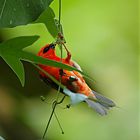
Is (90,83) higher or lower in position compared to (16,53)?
lower

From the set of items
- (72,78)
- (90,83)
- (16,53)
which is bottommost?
(90,83)

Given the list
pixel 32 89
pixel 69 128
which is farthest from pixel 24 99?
pixel 69 128

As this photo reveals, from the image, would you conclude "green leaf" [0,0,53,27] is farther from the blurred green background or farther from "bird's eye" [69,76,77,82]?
the blurred green background

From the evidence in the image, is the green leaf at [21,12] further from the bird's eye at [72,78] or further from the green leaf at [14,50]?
the bird's eye at [72,78]

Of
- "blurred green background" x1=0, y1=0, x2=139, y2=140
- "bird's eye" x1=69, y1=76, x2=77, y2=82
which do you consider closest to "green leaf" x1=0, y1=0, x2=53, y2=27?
"bird's eye" x1=69, y1=76, x2=77, y2=82

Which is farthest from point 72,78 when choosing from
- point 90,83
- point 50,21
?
point 90,83

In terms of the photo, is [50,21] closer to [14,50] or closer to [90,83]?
[14,50]

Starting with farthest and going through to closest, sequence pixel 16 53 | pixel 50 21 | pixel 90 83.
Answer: pixel 90 83 → pixel 50 21 → pixel 16 53
